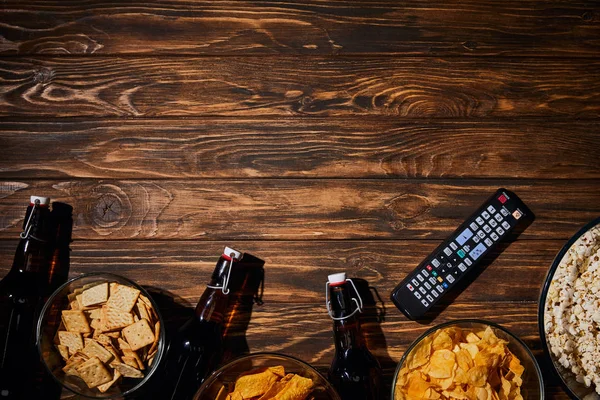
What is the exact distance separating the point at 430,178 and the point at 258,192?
1.31 feet

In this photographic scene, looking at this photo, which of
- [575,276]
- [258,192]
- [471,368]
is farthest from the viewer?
[258,192]

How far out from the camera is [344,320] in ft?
3.88

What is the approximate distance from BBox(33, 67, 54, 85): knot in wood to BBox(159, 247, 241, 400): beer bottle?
599 millimetres

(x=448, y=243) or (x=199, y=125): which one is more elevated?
(x=199, y=125)

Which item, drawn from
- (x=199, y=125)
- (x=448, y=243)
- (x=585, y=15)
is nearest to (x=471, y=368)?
(x=448, y=243)

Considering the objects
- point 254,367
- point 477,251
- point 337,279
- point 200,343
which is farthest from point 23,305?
point 477,251

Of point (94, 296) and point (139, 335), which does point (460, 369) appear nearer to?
point (139, 335)

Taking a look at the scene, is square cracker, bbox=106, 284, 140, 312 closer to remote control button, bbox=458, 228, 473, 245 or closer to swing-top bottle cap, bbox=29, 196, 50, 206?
swing-top bottle cap, bbox=29, 196, 50, 206

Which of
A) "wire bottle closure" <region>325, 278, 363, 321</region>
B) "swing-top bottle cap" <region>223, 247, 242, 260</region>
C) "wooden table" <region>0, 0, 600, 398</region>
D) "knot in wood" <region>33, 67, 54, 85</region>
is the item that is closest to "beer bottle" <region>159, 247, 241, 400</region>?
"swing-top bottle cap" <region>223, 247, 242, 260</region>

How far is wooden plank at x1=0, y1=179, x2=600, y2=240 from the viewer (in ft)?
4.32

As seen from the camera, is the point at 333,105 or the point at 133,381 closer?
the point at 133,381

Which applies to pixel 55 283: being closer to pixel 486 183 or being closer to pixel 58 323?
pixel 58 323

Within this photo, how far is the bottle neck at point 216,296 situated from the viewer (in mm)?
1185

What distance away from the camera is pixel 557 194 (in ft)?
4.41
